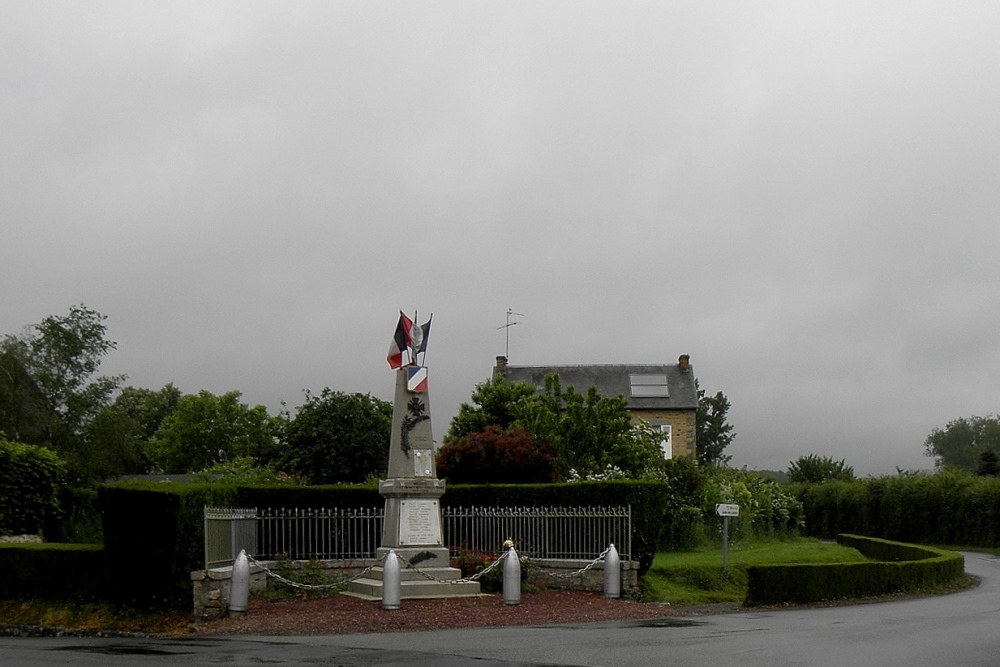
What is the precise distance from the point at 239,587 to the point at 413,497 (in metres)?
4.14

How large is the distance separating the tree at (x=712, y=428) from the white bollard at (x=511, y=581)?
7017 centimetres

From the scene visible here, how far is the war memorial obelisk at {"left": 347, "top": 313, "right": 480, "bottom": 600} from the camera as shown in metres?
20.5

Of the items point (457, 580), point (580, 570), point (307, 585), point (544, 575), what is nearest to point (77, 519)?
point (307, 585)

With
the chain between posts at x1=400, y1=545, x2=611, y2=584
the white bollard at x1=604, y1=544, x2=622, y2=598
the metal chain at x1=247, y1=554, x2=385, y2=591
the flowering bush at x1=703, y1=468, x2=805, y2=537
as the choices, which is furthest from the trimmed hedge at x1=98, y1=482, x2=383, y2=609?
the flowering bush at x1=703, y1=468, x2=805, y2=537

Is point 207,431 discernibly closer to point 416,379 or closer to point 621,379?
point 621,379

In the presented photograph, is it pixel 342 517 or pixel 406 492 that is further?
pixel 342 517

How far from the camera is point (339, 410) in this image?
4081 centimetres

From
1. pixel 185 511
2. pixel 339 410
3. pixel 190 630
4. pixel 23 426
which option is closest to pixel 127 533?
pixel 185 511

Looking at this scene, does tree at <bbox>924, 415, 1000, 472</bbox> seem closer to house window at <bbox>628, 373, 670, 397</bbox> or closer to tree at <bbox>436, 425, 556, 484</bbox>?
house window at <bbox>628, 373, 670, 397</bbox>

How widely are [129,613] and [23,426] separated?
28.0m

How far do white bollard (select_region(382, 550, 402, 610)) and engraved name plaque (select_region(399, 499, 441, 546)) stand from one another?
202 centimetres

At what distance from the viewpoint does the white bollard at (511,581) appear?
64.0 feet

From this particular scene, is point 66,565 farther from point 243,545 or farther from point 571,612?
point 571,612

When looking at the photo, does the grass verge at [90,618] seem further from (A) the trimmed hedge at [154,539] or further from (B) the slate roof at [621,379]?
(B) the slate roof at [621,379]
